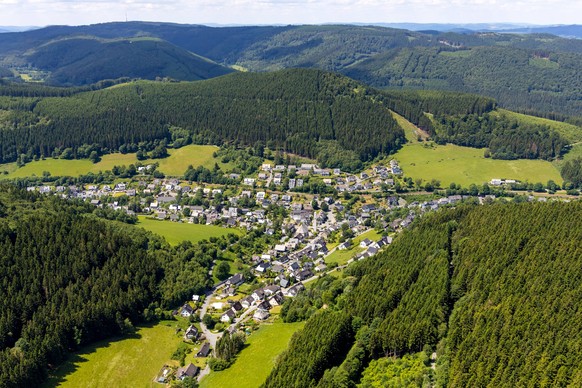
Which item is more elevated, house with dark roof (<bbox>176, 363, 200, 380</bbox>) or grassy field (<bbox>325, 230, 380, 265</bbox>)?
grassy field (<bbox>325, 230, 380, 265</bbox>)

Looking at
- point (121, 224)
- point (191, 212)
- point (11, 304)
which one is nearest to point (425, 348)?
point (11, 304)

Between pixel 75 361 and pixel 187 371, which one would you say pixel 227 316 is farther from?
pixel 75 361

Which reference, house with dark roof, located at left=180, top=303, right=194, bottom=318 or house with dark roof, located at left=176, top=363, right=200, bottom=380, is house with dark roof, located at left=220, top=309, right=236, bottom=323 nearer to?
house with dark roof, located at left=180, top=303, right=194, bottom=318

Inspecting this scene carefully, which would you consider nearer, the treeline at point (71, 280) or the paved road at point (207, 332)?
the paved road at point (207, 332)

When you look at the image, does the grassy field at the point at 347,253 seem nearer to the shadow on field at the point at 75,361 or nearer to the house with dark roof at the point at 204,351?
the house with dark roof at the point at 204,351

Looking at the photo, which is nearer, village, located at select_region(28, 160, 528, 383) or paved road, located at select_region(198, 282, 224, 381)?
paved road, located at select_region(198, 282, 224, 381)

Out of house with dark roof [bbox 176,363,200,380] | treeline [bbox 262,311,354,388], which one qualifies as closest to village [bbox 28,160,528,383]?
house with dark roof [bbox 176,363,200,380]

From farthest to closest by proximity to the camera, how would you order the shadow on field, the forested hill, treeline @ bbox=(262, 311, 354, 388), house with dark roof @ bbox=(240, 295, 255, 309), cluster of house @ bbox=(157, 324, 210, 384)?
house with dark roof @ bbox=(240, 295, 255, 309) → cluster of house @ bbox=(157, 324, 210, 384) → the shadow on field → treeline @ bbox=(262, 311, 354, 388) → the forested hill

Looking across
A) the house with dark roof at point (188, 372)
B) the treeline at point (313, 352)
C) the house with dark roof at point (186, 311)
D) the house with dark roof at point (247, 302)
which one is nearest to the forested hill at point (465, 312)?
the treeline at point (313, 352)
